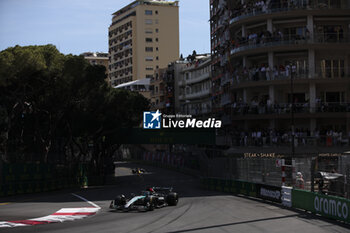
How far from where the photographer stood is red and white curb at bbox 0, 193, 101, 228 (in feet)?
71.7

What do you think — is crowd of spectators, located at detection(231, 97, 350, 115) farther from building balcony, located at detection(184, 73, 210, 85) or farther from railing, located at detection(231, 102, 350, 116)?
building balcony, located at detection(184, 73, 210, 85)

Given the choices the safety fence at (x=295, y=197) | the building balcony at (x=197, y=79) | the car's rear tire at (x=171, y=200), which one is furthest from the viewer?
the building balcony at (x=197, y=79)

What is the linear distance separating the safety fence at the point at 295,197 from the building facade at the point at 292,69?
40.1 ft

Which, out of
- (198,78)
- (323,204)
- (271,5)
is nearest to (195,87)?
(198,78)

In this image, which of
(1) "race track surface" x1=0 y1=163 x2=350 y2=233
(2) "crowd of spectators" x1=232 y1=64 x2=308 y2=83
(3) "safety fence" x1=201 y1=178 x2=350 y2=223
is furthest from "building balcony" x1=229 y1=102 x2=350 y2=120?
(1) "race track surface" x1=0 y1=163 x2=350 y2=233

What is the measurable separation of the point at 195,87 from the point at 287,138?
51.0 m

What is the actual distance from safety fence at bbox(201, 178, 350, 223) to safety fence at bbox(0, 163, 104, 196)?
1415cm

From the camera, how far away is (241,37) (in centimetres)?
5491

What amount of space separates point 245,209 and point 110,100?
29266mm

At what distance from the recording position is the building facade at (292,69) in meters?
50.1

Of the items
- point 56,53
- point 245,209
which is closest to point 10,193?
point 56,53

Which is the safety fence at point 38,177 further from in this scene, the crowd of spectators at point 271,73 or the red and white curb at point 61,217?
the crowd of spectators at point 271,73

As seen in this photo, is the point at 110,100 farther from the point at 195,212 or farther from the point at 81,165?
the point at 195,212

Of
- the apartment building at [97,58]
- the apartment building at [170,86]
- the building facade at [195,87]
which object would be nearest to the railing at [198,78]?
the building facade at [195,87]
